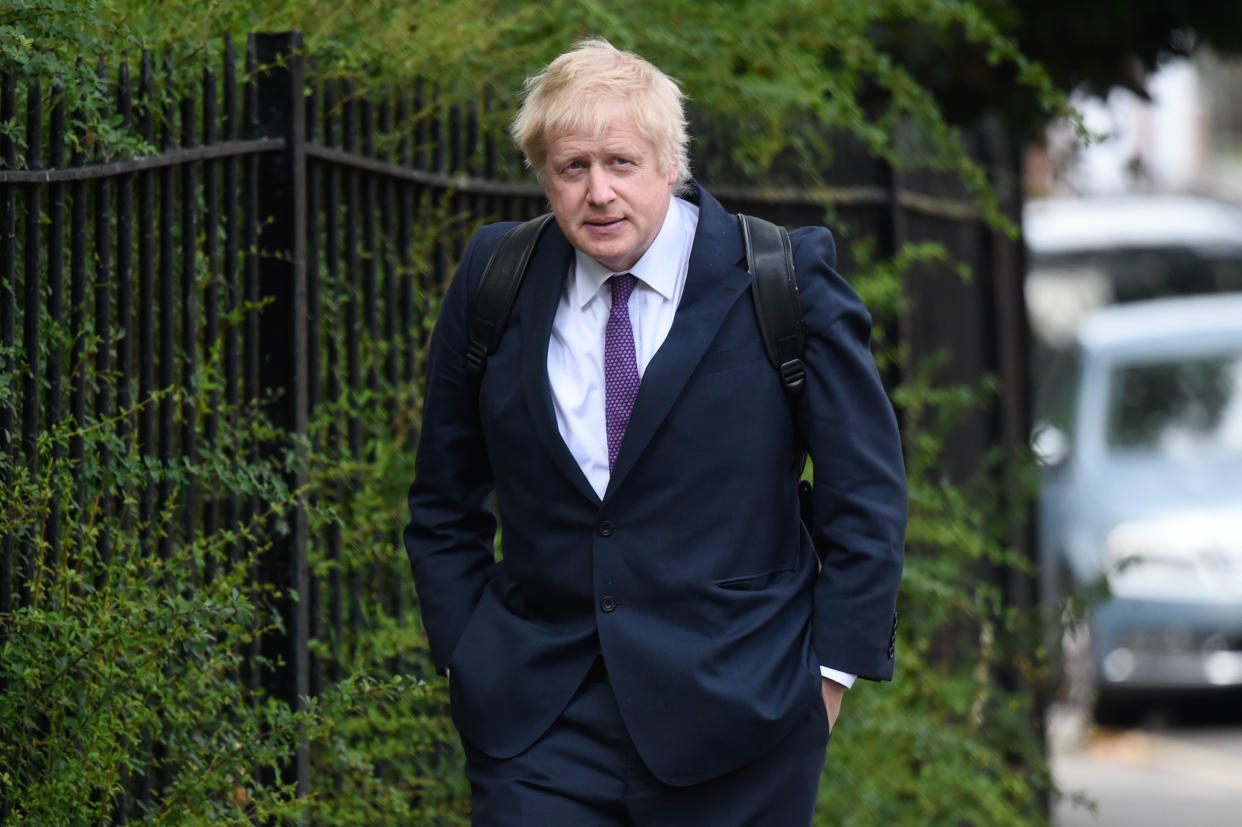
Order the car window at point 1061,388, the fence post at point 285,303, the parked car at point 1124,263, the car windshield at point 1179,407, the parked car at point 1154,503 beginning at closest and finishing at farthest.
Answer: the fence post at point 285,303 → the parked car at point 1154,503 → the car windshield at point 1179,407 → the car window at point 1061,388 → the parked car at point 1124,263

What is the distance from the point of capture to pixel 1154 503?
962 cm

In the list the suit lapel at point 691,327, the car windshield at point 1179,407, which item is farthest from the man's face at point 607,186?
the car windshield at point 1179,407

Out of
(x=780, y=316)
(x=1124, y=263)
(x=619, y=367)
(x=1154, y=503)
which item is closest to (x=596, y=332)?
(x=619, y=367)

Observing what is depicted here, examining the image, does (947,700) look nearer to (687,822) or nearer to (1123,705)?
(687,822)

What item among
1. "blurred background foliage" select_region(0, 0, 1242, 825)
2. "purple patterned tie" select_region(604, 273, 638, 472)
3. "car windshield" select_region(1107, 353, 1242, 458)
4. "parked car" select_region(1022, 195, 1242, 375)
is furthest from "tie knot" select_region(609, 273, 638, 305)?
"parked car" select_region(1022, 195, 1242, 375)

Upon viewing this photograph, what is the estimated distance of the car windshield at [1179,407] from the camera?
33.3 feet

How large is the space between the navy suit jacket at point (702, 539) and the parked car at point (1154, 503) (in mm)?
5762

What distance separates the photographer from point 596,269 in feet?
10.2

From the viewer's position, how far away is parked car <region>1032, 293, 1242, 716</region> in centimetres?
936

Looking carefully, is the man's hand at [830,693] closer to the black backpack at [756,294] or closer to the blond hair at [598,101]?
the black backpack at [756,294]

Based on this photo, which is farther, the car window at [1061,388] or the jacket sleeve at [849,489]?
the car window at [1061,388]

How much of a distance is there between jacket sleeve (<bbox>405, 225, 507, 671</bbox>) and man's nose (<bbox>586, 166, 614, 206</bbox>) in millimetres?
340

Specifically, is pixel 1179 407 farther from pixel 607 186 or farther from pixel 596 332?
pixel 607 186

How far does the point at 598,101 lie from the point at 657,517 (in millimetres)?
648
